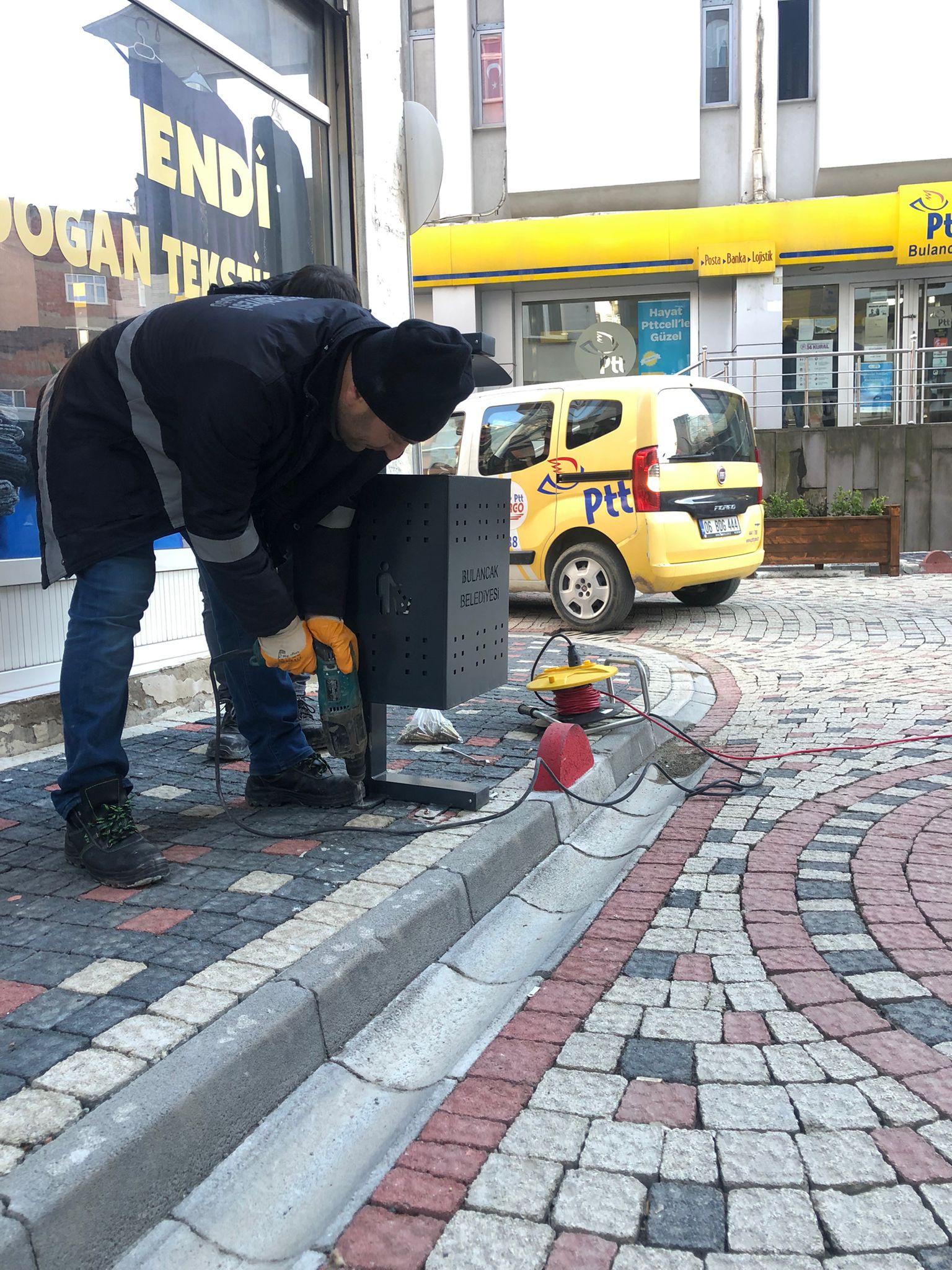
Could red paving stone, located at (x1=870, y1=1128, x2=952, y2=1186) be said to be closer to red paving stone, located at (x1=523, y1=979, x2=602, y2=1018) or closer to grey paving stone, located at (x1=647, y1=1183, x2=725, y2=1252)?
grey paving stone, located at (x1=647, y1=1183, x2=725, y2=1252)

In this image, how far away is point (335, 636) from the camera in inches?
129

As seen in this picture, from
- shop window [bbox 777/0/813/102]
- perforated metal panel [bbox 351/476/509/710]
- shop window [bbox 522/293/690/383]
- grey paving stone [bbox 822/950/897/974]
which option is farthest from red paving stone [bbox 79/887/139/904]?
shop window [bbox 777/0/813/102]

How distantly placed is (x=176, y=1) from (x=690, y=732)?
4531 mm

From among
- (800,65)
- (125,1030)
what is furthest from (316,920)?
(800,65)

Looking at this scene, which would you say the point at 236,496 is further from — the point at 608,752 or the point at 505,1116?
the point at 608,752

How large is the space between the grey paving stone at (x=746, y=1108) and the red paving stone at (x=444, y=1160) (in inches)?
17.7

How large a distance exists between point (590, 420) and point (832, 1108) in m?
7.41

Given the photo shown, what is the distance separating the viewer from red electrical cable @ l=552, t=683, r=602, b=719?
16.0 feet

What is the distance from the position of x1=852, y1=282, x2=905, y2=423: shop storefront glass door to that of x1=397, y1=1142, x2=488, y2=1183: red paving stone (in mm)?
16954

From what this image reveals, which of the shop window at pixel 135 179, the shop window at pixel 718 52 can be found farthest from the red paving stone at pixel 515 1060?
the shop window at pixel 718 52

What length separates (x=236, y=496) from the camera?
9.23ft

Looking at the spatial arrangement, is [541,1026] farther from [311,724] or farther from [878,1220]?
[311,724]

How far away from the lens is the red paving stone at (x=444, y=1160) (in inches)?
77.7

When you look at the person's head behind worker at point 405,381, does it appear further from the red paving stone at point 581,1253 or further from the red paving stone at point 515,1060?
the red paving stone at point 581,1253
